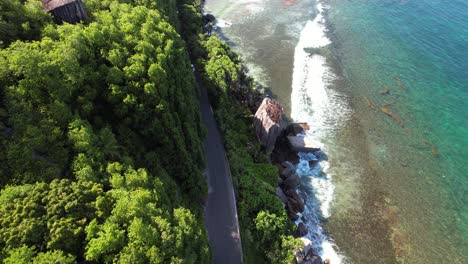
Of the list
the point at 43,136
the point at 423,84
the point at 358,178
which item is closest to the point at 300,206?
the point at 358,178

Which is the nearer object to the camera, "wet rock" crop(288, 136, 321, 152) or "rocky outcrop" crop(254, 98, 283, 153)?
"rocky outcrop" crop(254, 98, 283, 153)

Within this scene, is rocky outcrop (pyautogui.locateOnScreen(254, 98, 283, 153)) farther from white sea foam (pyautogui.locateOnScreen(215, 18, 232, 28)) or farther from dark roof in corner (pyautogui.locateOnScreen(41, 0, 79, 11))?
white sea foam (pyautogui.locateOnScreen(215, 18, 232, 28))

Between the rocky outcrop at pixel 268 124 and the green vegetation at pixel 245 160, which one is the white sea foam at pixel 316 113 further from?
the green vegetation at pixel 245 160

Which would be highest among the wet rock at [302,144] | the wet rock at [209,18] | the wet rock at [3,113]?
the wet rock at [3,113]

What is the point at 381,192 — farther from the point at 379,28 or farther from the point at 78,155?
the point at 379,28

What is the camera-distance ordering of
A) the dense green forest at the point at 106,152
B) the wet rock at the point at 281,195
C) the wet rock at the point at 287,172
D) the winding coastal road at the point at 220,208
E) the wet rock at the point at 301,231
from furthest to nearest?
the wet rock at the point at 287,172, the wet rock at the point at 281,195, the wet rock at the point at 301,231, the winding coastal road at the point at 220,208, the dense green forest at the point at 106,152

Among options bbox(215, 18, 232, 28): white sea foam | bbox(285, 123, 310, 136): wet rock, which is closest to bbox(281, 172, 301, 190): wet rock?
bbox(285, 123, 310, 136): wet rock

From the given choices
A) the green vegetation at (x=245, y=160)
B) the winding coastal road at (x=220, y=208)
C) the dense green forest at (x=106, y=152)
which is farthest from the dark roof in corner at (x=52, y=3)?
the green vegetation at (x=245, y=160)
